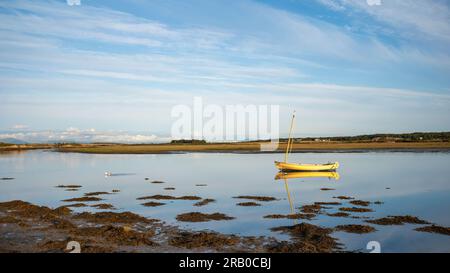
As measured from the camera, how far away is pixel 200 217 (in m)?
17.6

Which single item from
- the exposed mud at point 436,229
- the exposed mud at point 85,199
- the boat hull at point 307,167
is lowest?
the exposed mud at point 85,199

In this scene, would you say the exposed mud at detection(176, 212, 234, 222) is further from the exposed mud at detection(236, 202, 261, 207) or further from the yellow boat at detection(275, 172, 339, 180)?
the yellow boat at detection(275, 172, 339, 180)

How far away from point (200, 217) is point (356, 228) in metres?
6.61

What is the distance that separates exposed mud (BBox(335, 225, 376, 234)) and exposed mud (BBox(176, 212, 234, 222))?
4.79m

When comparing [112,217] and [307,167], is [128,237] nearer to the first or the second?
[112,217]

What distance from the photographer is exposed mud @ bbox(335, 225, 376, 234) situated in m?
15.1

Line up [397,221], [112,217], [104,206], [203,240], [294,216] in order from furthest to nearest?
1. [104,206]
2. [294,216]
3. [112,217]
4. [397,221]
5. [203,240]

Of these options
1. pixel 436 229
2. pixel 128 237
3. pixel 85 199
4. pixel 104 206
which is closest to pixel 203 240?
pixel 128 237

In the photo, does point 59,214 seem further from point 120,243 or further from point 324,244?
point 324,244

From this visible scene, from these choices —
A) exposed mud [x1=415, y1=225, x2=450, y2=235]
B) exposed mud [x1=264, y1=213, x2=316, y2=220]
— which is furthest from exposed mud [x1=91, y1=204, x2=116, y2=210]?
exposed mud [x1=415, y1=225, x2=450, y2=235]

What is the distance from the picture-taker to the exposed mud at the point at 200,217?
17.3 meters

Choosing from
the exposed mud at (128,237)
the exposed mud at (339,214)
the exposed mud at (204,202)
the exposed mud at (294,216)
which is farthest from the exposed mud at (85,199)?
the exposed mud at (339,214)

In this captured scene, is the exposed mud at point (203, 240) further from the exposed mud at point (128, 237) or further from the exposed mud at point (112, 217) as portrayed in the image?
the exposed mud at point (112, 217)

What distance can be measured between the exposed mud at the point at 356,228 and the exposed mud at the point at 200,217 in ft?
15.7
